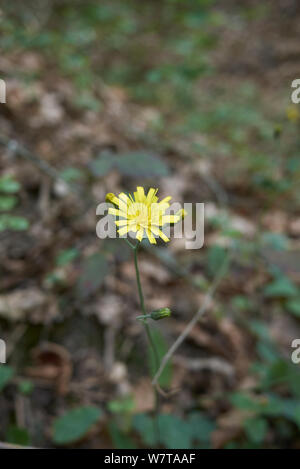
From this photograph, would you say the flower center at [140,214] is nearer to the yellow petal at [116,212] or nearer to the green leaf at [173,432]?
the yellow petal at [116,212]

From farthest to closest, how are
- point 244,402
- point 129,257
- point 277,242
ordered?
1. point 277,242
2. point 129,257
3. point 244,402

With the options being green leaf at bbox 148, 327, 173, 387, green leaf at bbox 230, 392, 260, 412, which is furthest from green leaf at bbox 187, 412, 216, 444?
green leaf at bbox 148, 327, 173, 387

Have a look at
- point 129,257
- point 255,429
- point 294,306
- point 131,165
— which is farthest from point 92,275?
point 294,306

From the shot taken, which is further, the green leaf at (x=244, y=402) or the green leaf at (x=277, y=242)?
the green leaf at (x=277, y=242)

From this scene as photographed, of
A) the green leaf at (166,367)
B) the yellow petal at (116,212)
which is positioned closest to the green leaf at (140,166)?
the yellow petal at (116,212)

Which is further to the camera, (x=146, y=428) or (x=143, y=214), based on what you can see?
(x=146, y=428)

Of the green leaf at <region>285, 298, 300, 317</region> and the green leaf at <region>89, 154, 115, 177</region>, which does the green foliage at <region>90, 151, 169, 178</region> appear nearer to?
the green leaf at <region>89, 154, 115, 177</region>

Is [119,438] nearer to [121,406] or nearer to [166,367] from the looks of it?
[121,406]
